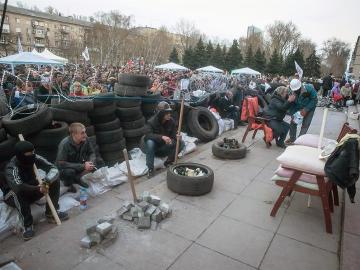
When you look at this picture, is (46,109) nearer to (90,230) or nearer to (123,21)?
(90,230)

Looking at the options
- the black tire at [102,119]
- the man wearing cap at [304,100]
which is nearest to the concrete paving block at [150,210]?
the black tire at [102,119]

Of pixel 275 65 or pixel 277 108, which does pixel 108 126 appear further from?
pixel 275 65

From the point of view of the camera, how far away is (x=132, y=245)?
131 inches

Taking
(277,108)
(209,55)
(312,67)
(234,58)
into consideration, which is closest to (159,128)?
(277,108)

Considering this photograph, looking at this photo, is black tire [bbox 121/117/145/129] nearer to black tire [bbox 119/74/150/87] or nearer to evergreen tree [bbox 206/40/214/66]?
black tire [bbox 119/74/150/87]

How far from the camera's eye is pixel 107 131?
21.3ft

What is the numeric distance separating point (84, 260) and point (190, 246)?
47.2 inches

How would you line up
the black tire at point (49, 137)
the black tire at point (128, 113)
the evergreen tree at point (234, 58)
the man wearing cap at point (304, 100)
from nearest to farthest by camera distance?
1. the black tire at point (49, 137)
2. the black tire at point (128, 113)
3. the man wearing cap at point (304, 100)
4. the evergreen tree at point (234, 58)

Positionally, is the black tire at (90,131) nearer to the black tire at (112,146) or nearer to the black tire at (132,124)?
the black tire at (112,146)

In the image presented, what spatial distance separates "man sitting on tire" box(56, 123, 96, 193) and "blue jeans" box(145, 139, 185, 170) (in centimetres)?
123

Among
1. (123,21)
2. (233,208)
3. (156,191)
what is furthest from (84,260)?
(123,21)

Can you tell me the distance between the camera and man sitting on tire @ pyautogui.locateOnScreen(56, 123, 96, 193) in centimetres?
458

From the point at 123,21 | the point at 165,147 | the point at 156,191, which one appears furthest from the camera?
the point at 123,21

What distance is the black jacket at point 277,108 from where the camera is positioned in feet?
24.8
